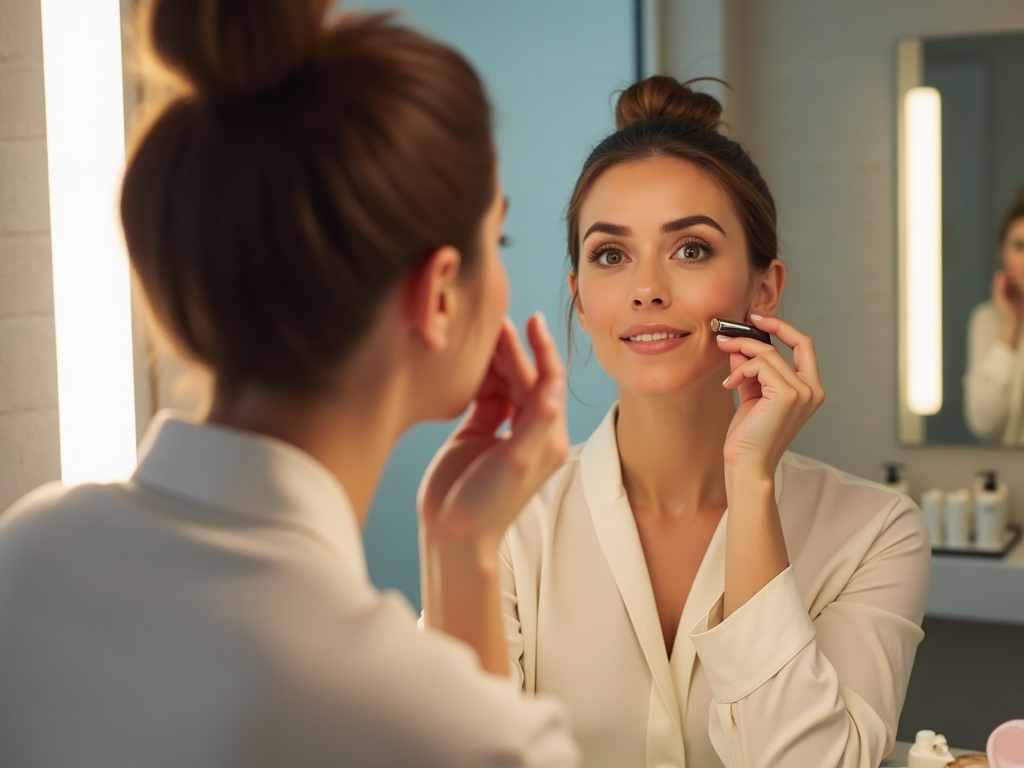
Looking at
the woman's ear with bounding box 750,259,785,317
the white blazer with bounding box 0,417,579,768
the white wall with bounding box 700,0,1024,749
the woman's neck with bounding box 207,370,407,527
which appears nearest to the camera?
the white blazer with bounding box 0,417,579,768

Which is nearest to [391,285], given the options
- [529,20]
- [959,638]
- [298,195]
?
[298,195]

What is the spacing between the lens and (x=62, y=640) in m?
0.55

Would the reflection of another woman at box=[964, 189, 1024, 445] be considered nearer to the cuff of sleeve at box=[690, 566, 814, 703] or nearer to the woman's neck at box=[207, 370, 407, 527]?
the cuff of sleeve at box=[690, 566, 814, 703]

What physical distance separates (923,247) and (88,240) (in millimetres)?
1881

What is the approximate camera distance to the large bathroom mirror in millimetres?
2469

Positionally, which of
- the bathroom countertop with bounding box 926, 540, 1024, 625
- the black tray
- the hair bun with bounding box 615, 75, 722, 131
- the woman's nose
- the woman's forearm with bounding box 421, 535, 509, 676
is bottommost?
the bathroom countertop with bounding box 926, 540, 1024, 625

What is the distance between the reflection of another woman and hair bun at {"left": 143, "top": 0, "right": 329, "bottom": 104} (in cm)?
223

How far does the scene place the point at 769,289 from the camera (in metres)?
1.49

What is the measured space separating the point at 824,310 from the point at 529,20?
95 centimetres

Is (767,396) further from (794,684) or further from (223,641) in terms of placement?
(223,641)

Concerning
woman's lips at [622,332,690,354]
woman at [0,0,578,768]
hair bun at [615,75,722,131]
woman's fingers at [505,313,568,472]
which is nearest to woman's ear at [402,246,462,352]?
woman at [0,0,578,768]

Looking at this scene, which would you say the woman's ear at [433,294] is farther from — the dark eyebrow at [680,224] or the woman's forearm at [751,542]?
→ the dark eyebrow at [680,224]

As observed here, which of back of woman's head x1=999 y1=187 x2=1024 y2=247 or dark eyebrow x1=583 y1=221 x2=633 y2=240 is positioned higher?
back of woman's head x1=999 y1=187 x2=1024 y2=247

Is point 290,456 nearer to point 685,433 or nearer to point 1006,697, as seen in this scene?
point 685,433
